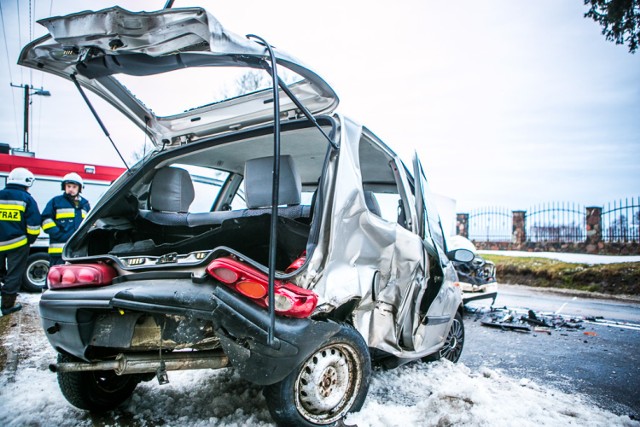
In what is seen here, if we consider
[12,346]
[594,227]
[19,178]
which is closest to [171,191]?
[12,346]

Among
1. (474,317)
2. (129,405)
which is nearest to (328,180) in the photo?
(129,405)

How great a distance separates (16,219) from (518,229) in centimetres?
1829

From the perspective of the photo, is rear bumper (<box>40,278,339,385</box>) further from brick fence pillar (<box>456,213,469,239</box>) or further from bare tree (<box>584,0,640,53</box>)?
brick fence pillar (<box>456,213,469,239</box>)

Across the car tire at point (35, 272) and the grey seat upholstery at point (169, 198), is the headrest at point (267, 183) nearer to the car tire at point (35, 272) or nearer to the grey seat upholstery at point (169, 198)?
the grey seat upholstery at point (169, 198)

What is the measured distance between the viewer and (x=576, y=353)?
481 centimetres

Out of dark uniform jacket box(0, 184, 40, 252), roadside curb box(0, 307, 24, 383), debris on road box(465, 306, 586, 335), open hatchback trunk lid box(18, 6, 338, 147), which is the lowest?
debris on road box(465, 306, 586, 335)

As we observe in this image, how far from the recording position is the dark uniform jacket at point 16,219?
596 cm

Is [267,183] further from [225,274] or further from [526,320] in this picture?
[526,320]

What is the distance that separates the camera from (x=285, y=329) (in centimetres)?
202

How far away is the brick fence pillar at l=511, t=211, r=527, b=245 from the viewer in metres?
18.3

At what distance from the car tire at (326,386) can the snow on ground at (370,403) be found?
17 cm

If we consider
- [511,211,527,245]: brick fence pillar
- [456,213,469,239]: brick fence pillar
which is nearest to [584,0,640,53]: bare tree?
[511,211,527,245]: brick fence pillar

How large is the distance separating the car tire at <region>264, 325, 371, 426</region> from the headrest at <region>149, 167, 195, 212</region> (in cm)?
195

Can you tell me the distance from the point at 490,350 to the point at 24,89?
27613 mm
